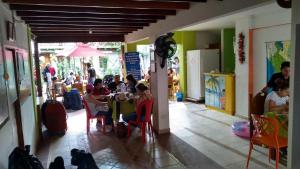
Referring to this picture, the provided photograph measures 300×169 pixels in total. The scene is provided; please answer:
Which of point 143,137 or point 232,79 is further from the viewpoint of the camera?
point 232,79

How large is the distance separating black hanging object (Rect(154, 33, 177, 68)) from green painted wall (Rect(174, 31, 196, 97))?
3.75m

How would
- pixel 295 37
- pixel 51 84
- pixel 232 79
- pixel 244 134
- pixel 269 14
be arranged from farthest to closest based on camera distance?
pixel 51 84, pixel 232 79, pixel 269 14, pixel 244 134, pixel 295 37

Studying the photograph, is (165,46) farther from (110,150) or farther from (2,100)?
(2,100)

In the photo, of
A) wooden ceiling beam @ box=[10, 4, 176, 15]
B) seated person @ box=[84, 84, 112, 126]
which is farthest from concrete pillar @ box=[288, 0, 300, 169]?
seated person @ box=[84, 84, 112, 126]

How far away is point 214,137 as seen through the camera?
4.71 m

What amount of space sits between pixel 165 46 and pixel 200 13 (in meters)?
1.39

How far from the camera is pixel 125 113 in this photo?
4.84m

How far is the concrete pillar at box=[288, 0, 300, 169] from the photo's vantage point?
2.24 meters

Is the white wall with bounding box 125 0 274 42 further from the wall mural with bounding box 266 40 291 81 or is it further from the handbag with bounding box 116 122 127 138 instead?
the wall mural with bounding box 266 40 291 81

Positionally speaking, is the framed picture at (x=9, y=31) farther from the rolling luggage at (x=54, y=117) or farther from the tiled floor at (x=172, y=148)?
the rolling luggage at (x=54, y=117)

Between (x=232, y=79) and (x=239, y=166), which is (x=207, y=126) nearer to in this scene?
(x=232, y=79)

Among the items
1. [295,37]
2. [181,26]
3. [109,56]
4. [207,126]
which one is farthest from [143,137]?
[109,56]

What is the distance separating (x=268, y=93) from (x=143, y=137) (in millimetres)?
2239

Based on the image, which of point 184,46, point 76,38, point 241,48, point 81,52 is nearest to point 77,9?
point 76,38
